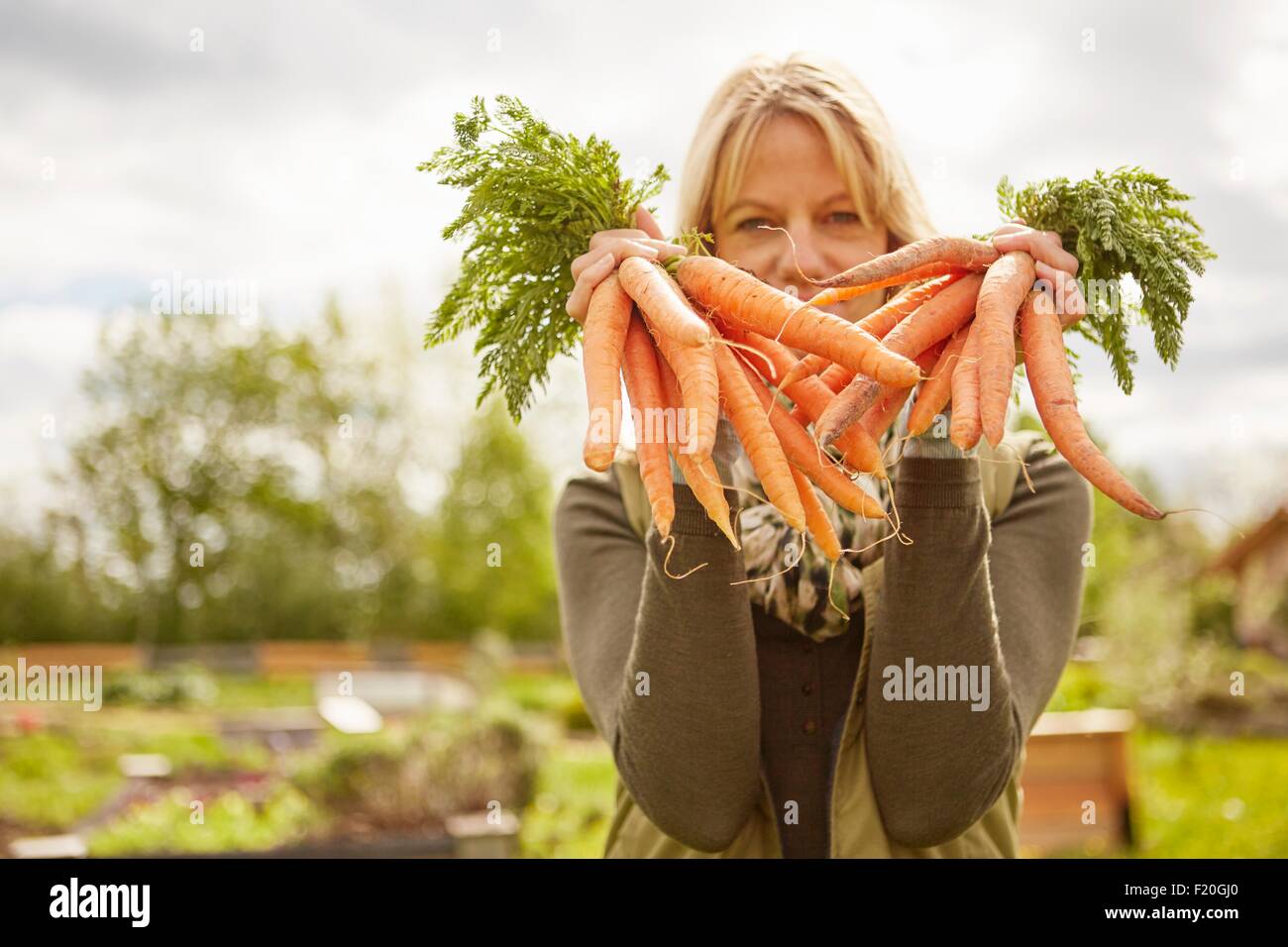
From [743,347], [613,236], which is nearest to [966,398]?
[743,347]

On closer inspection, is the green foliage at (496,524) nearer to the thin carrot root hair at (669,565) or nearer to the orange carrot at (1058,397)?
the thin carrot root hair at (669,565)

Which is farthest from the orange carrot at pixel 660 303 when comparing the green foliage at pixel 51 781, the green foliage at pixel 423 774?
the green foliage at pixel 51 781

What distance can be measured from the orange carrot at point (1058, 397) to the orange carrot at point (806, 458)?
1.30 feet

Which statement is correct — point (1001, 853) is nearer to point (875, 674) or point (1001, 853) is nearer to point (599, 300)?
point (875, 674)

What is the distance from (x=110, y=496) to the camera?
27953mm

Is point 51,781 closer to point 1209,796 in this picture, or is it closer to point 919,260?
point 919,260

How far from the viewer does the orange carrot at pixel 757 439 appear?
77.8 inches

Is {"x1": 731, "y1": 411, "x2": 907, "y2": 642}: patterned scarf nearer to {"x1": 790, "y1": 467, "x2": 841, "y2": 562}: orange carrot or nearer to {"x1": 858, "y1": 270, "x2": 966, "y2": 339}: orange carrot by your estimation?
{"x1": 790, "y1": 467, "x2": 841, "y2": 562}: orange carrot

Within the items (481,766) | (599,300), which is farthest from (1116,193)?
(481,766)

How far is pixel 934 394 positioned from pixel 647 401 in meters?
0.62

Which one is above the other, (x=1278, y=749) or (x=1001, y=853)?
(x=1001, y=853)

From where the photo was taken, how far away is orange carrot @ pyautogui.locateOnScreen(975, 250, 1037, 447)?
1.88 meters

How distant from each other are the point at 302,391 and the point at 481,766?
24.0 metres

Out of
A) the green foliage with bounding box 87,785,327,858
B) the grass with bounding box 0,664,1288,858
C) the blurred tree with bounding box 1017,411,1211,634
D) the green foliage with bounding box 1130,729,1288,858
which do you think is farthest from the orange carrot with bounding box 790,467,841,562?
the blurred tree with bounding box 1017,411,1211,634
